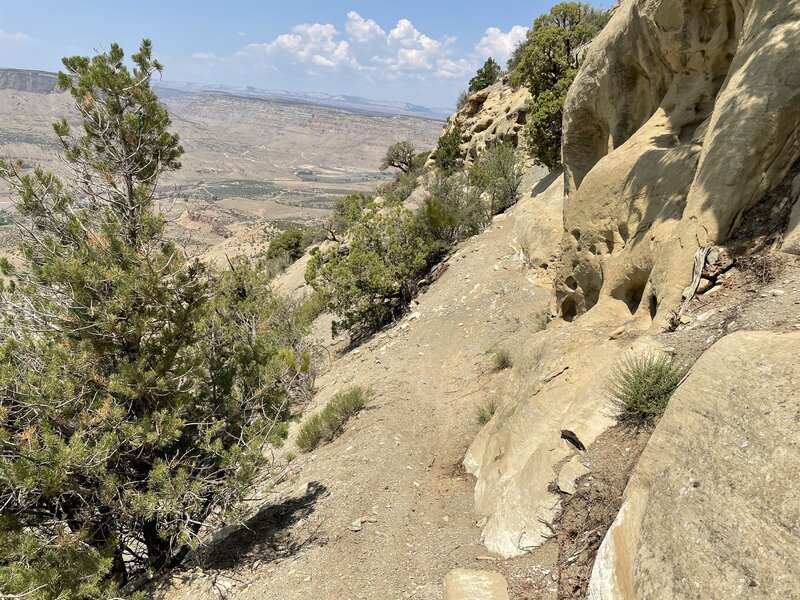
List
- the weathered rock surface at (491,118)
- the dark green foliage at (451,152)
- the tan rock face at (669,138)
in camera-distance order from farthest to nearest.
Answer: the dark green foliage at (451,152) → the weathered rock surface at (491,118) → the tan rock face at (669,138)

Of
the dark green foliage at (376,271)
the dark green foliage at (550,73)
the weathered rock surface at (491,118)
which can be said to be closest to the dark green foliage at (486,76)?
the weathered rock surface at (491,118)

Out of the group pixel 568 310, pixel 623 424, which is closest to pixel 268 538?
pixel 623 424

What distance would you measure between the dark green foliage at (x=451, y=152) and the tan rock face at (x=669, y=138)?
21.6 meters

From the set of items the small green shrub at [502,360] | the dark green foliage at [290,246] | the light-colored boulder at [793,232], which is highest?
the light-colored boulder at [793,232]

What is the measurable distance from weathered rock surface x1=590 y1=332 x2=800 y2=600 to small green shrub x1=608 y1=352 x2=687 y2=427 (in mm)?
627

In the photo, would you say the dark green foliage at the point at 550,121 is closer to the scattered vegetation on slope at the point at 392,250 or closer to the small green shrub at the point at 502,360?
the scattered vegetation on slope at the point at 392,250

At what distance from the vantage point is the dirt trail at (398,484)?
5117 mm

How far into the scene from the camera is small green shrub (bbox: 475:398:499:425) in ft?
26.8

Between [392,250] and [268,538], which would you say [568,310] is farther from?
[392,250]

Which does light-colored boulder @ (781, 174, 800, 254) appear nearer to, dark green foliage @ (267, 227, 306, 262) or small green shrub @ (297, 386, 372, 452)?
small green shrub @ (297, 386, 372, 452)

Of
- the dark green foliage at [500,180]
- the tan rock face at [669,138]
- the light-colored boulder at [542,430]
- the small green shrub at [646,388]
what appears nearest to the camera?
the small green shrub at [646,388]

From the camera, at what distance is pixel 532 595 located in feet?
12.5

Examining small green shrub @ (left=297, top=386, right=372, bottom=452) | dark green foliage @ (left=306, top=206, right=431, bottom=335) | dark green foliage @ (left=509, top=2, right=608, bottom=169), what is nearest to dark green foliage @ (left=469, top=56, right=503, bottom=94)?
dark green foliage @ (left=509, top=2, right=608, bottom=169)

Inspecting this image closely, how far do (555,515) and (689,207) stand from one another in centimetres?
361
